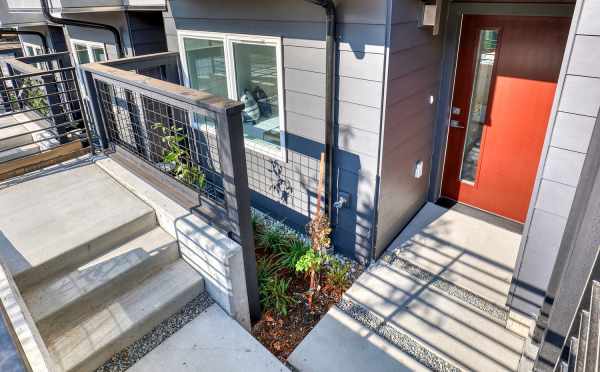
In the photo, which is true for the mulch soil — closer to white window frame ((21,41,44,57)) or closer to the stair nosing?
the stair nosing

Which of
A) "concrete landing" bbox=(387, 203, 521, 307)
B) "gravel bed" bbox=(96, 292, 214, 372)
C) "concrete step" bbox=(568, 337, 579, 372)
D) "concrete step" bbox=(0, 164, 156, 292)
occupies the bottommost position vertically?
"concrete landing" bbox=(387, 203, 521, 307)

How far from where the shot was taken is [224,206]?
9.08 ft

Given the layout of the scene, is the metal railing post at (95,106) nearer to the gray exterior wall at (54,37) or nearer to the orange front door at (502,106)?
the orange front door at (502,106)

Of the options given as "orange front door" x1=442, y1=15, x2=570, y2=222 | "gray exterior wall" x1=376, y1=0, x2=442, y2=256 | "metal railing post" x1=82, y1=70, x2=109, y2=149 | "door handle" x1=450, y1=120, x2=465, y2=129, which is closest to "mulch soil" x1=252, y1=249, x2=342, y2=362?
"gray exterior wall" x1=376, y1=0, x2=442, y2=256

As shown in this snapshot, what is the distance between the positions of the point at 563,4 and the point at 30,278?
14.0 ft

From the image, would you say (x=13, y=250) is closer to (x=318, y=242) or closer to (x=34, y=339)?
(x=34, y=339)

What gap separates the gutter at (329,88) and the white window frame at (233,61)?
57 centimetres

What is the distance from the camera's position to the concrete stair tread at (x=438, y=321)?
2.69m

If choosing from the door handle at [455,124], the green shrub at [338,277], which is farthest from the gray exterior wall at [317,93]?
the door handle at [455,124]

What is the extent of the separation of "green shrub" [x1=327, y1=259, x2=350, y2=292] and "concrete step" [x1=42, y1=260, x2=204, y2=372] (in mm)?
1126

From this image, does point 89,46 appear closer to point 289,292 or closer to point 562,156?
point 289,292

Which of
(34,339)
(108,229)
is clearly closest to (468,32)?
(108,229)

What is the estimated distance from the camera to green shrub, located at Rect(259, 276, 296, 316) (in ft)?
10.4

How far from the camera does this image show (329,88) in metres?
3.16
